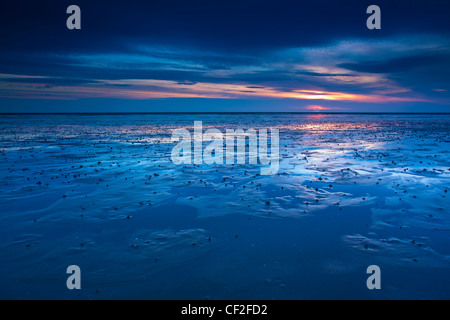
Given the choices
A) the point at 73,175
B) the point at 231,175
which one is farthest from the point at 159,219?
the point at 73,175

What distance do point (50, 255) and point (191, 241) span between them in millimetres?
3990

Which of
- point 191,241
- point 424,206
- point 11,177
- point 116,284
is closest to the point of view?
point 116,284

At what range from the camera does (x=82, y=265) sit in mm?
6848

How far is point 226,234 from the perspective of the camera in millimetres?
8570

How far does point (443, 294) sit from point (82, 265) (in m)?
8.75

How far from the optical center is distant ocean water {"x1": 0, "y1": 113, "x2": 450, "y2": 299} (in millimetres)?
6070

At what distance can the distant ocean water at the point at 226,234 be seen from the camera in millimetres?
6070

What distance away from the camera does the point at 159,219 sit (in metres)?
9.66

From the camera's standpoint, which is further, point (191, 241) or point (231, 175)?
point (231, 175)
